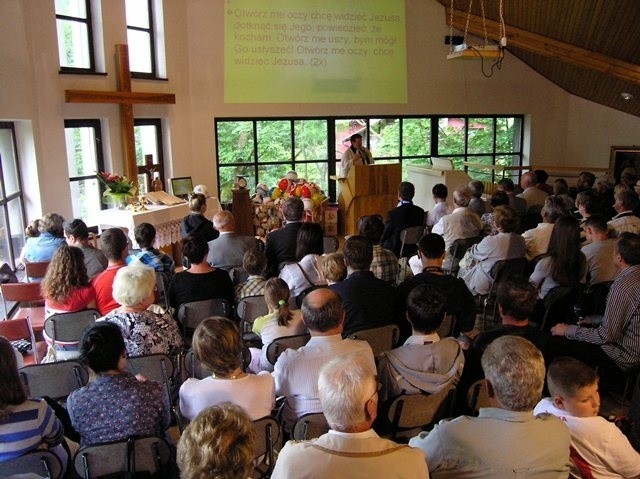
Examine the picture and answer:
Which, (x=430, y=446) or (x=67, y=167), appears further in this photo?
(x=67, y=167)

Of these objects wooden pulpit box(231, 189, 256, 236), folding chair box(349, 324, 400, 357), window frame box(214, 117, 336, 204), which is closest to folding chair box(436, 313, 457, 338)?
folding chair box(349, 324, 400, 357)

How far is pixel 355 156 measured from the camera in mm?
9562

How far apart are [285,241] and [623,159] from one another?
9.07 meters

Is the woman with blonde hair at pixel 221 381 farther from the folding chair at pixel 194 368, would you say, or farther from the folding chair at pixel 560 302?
the folding chair at pixel 560 302

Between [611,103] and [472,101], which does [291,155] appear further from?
[611,103]

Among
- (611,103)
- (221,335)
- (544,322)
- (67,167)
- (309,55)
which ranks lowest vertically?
(544,322)

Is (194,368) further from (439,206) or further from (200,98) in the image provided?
(200,98)

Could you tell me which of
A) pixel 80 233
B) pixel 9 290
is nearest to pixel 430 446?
pixel 9 290

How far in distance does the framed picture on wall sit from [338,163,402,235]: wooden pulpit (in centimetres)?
496

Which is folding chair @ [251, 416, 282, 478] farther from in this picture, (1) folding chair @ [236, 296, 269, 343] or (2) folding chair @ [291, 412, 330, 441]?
(1) folding chair @ [236, 296, 269, 343]

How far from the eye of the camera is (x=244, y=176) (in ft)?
33.0

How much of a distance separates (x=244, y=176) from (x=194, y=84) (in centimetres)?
169

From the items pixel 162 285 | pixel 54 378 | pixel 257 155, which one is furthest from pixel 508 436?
pixel 257 155

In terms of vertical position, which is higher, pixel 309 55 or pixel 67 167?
pixel 309 55
